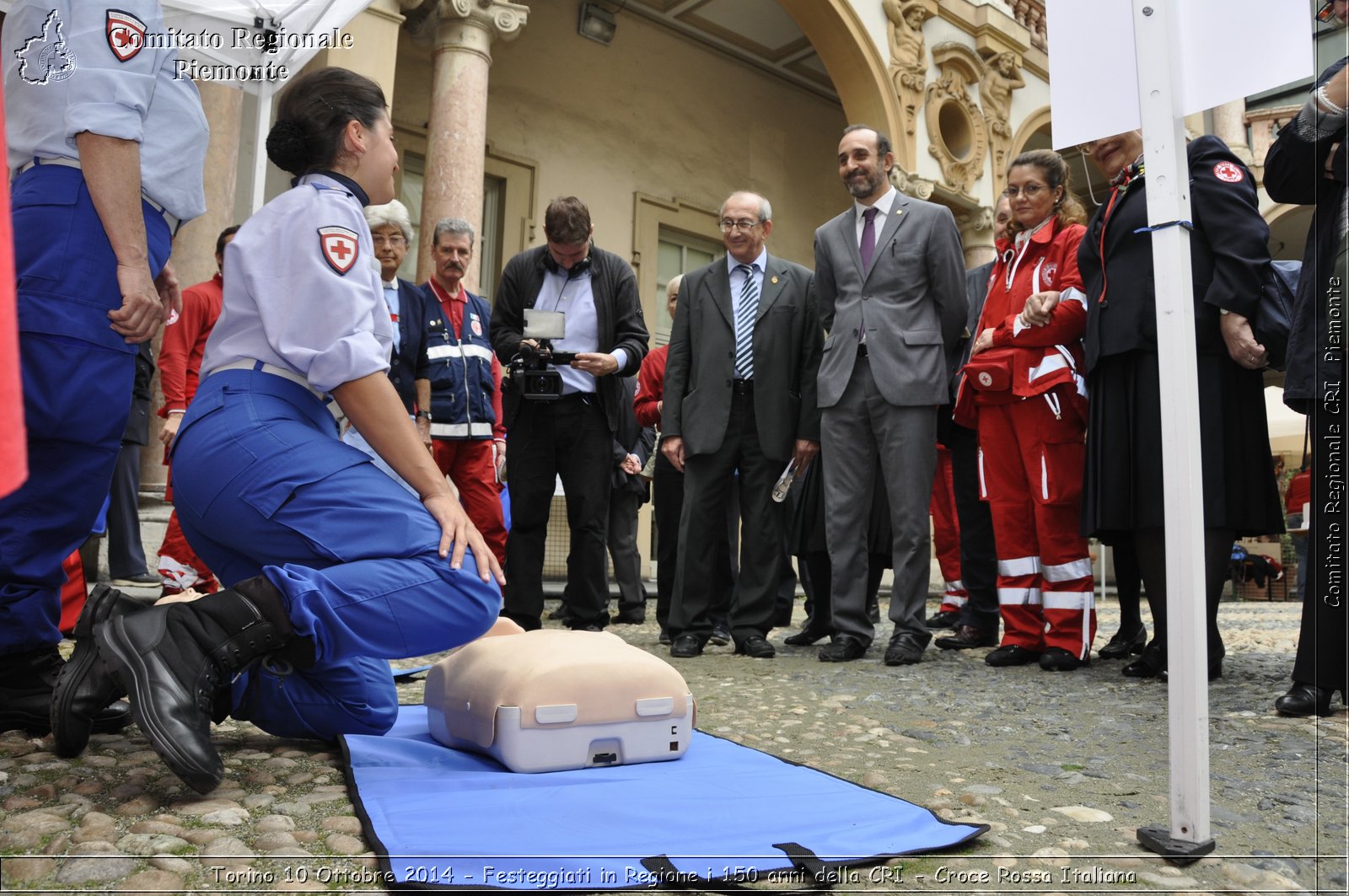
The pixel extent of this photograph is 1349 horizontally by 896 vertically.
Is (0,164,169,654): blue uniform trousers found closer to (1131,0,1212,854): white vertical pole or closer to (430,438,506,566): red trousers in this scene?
(1131,0,1212,854): white vertical pole

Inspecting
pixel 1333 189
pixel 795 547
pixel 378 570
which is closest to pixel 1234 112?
pixel 795 547

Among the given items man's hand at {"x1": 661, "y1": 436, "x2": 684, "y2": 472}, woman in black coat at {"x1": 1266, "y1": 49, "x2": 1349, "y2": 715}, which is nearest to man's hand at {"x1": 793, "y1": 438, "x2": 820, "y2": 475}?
man's hand at {"x1": 661, "y1": 436, "x2": 684, "y2": 472}

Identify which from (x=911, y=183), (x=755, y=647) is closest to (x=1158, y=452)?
(x=755, y=647)

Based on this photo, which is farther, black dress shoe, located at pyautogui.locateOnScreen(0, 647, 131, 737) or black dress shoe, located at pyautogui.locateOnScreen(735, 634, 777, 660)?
black dress shoe, located at pyautogui.locateOnScreen(735, 634, 777, 660)

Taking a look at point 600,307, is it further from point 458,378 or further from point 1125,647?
point 1125,647

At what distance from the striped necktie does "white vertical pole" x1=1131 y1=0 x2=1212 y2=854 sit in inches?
112

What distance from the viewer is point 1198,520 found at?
1.83 m

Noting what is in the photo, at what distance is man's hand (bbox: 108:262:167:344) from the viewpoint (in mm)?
2402

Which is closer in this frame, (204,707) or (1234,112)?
(204,707)

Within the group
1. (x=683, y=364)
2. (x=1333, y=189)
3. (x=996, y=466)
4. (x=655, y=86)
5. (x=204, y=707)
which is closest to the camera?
(x=204, y=707)

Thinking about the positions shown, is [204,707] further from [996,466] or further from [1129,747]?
[996,466]

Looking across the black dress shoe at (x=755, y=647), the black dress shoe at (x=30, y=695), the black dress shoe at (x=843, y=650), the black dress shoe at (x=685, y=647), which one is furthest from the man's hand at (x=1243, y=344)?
the black dress shoe at (x=30, y=695)

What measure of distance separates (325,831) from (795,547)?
3.81 metres

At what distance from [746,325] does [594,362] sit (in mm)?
709
